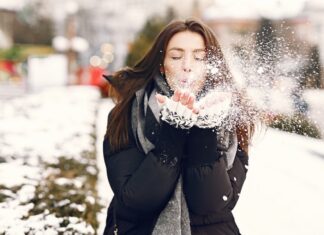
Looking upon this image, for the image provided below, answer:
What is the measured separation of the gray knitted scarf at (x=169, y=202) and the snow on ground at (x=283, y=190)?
0.55 m

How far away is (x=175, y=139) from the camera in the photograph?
5.27ft

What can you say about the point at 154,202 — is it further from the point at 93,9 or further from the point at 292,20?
the point at 93,9

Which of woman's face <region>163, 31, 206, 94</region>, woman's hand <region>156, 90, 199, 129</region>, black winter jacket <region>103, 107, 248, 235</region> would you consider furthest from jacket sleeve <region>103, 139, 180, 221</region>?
woman's face <region>163, 31, 206, 94</region>

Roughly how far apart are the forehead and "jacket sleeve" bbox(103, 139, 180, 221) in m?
0.34

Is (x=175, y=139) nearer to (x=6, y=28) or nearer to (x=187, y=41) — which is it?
(x=187, y=41)

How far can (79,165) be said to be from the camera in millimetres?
4730

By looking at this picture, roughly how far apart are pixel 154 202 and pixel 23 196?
5.08ft

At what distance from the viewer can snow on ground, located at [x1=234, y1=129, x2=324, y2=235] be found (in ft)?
7.66

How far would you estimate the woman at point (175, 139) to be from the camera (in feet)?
5.27

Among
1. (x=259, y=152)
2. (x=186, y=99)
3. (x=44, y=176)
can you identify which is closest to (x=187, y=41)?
(x=186, y=99)

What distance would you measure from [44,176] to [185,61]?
91.4 inches

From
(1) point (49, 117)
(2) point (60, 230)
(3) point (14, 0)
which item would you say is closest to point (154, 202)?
(2) point (60, 230)

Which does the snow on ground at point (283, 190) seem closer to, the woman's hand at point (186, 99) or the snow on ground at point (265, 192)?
the snow on ground at point (265, 192)

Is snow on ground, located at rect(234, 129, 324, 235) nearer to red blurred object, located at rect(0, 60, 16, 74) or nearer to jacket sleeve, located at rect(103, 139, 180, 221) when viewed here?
jacket sleeve, located at rect(103, 139, 180, 221)
